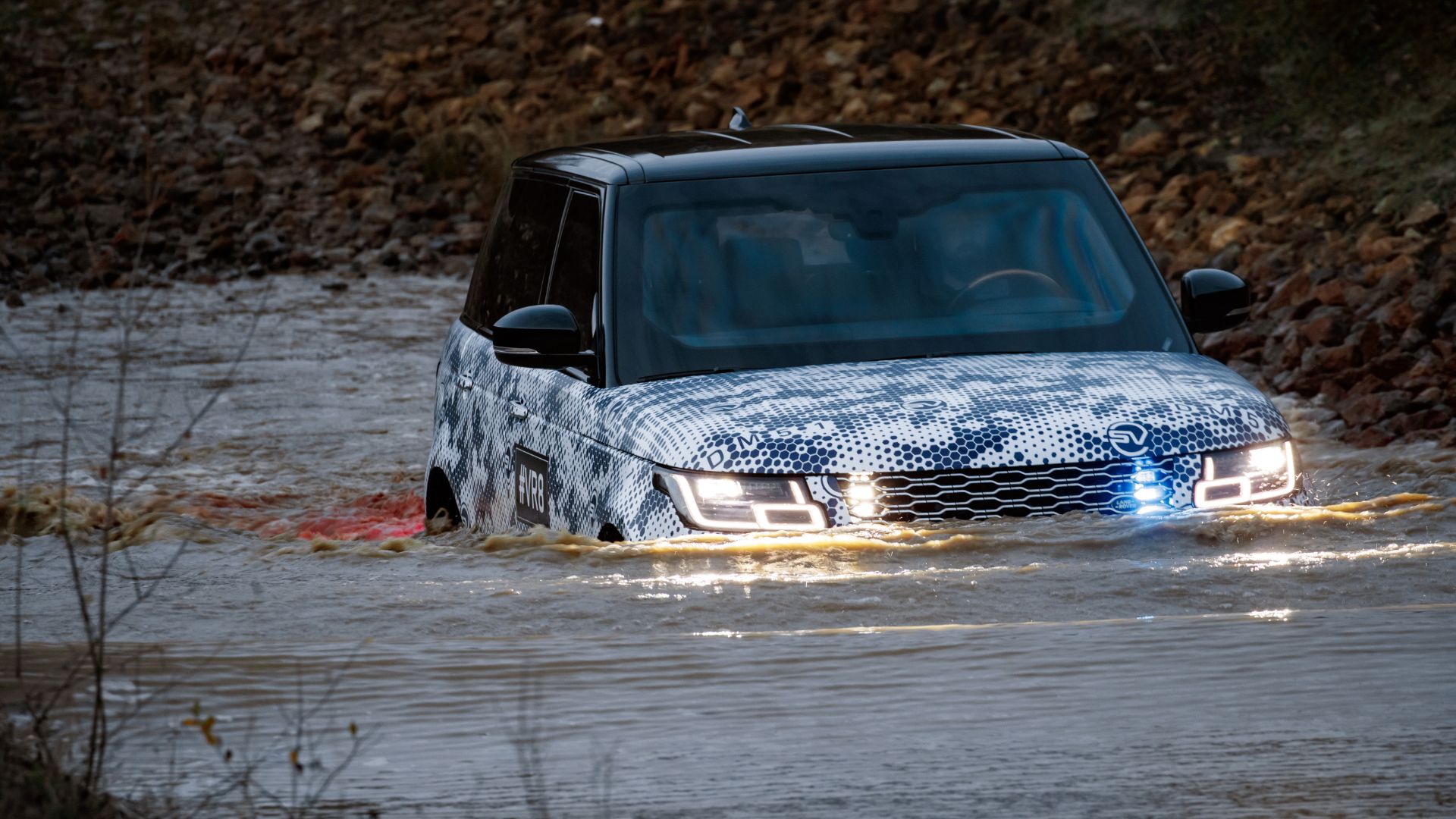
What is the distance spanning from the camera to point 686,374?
6.09 m

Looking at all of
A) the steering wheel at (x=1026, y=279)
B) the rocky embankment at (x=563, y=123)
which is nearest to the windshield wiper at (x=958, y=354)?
the steering wheel at (x=1026, y=279)

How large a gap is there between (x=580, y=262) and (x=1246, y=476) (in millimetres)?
2090

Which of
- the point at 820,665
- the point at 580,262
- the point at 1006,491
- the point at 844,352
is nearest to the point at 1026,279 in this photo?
the point at 844,352

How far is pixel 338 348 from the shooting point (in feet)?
55.2

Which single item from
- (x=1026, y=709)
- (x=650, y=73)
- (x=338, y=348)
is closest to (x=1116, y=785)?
(x=1026, y=709)

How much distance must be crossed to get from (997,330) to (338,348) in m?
11.2

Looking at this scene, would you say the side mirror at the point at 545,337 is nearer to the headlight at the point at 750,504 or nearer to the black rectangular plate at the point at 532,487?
the black rectangular plate at the point at 532,487

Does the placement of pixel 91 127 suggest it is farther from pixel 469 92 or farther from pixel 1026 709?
pixel 1026 709

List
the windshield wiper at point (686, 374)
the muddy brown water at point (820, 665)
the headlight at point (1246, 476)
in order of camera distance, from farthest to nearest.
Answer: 1. the windshield wiper at point (686, 374)
2. the headlight at point (1246, 476)
3. the muddy brown water at point (820, 665)

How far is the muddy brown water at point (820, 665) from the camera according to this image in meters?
3.53

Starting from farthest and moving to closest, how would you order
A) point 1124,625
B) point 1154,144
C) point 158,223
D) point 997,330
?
point 158,223 → point 1154,144 → point 997,330 → point 1124,625

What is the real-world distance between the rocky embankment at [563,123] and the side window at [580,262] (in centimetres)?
653

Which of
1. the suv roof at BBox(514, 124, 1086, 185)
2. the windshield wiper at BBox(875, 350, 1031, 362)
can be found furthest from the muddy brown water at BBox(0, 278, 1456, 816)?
the suv roof at BBox(514, 124, 1086, 185)

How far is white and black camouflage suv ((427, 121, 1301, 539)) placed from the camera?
5473 millimetres
